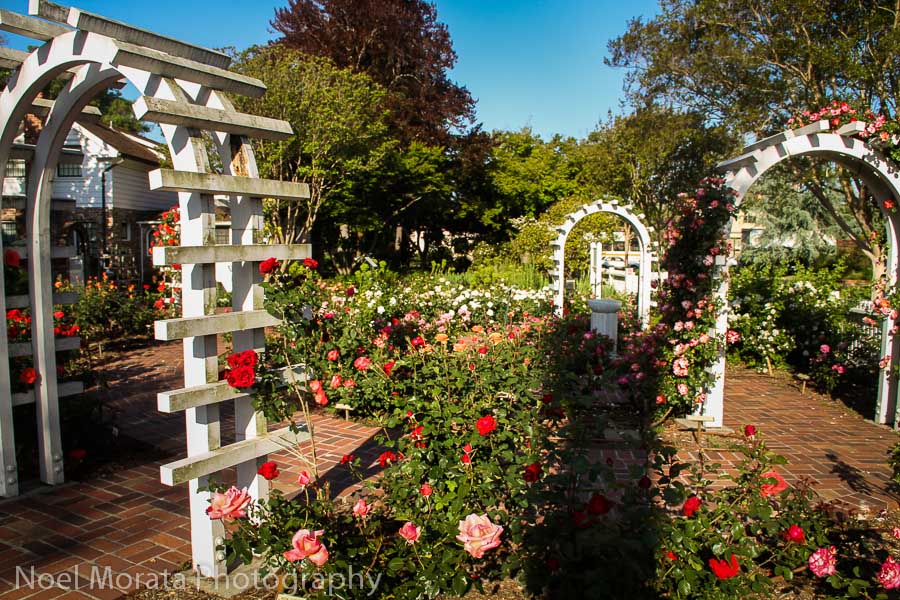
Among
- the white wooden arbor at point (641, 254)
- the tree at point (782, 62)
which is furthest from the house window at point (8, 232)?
the tree at point (782, 62)

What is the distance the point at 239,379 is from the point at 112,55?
1476 mm

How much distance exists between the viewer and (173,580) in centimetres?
286

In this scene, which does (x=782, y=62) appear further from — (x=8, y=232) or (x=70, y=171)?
(x=70, y=171)

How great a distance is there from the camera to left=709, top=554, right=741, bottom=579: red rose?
7.05 ft

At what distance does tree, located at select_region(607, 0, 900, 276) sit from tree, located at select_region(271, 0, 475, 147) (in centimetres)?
828

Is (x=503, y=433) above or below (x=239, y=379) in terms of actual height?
below

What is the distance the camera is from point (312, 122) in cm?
1443

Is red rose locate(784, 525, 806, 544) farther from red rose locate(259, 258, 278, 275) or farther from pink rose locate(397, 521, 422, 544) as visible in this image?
red rose locate(259, 258, 278, 275)

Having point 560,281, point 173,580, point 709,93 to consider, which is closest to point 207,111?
point 173,580

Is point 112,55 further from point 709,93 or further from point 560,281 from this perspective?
point 709,93

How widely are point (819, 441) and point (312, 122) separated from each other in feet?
41.2

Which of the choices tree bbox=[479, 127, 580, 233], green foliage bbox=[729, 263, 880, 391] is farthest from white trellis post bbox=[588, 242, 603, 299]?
tree bbox=[479, 127, 580, 233]

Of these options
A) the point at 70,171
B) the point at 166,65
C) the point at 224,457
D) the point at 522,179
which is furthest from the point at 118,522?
the point at 522,179

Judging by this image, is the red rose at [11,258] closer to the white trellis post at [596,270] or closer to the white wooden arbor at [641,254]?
the white wooden arbor at [641,254]
